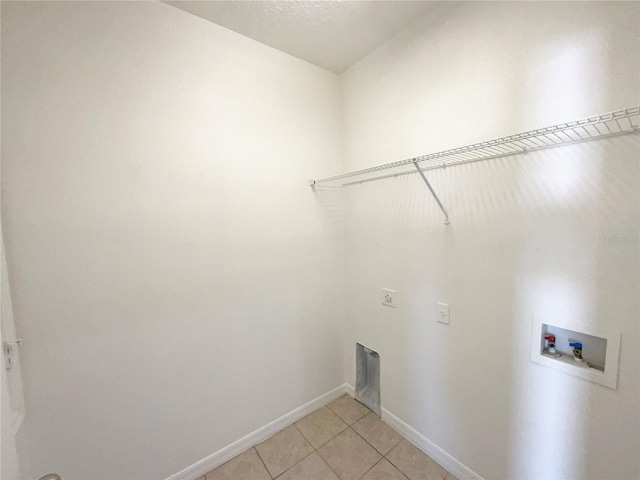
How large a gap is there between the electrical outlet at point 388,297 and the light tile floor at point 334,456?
884mm

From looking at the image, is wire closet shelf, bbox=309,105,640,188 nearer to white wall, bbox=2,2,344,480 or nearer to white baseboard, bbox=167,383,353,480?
white wall, bbox=2,2,344,480

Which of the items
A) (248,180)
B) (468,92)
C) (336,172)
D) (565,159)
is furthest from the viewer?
(336,172)

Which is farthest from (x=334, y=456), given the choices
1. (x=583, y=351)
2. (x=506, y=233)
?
(x=506, y=233)

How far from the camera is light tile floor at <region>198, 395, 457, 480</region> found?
1.50m

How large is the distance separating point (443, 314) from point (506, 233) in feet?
1.79

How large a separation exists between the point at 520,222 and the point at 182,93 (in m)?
1.79

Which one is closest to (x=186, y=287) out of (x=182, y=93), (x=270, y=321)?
(x=270, y=321)

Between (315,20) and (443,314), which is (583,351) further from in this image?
(315,20)

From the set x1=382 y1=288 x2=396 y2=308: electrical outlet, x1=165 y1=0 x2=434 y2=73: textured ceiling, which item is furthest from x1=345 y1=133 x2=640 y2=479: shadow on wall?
x1=165 y1=0 x2=434 y2=73: textured ceiling

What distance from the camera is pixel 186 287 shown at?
142 cm

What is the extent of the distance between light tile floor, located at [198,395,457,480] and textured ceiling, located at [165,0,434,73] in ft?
8.50

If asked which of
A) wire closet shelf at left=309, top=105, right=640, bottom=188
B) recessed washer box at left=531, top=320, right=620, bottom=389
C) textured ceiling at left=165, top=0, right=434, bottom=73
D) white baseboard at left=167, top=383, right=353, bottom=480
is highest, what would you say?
textured ceiling at left=165, top=0, right=434, bottom=73

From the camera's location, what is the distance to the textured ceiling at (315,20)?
1.36 metres

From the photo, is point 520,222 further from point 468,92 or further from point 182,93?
point 182,93
